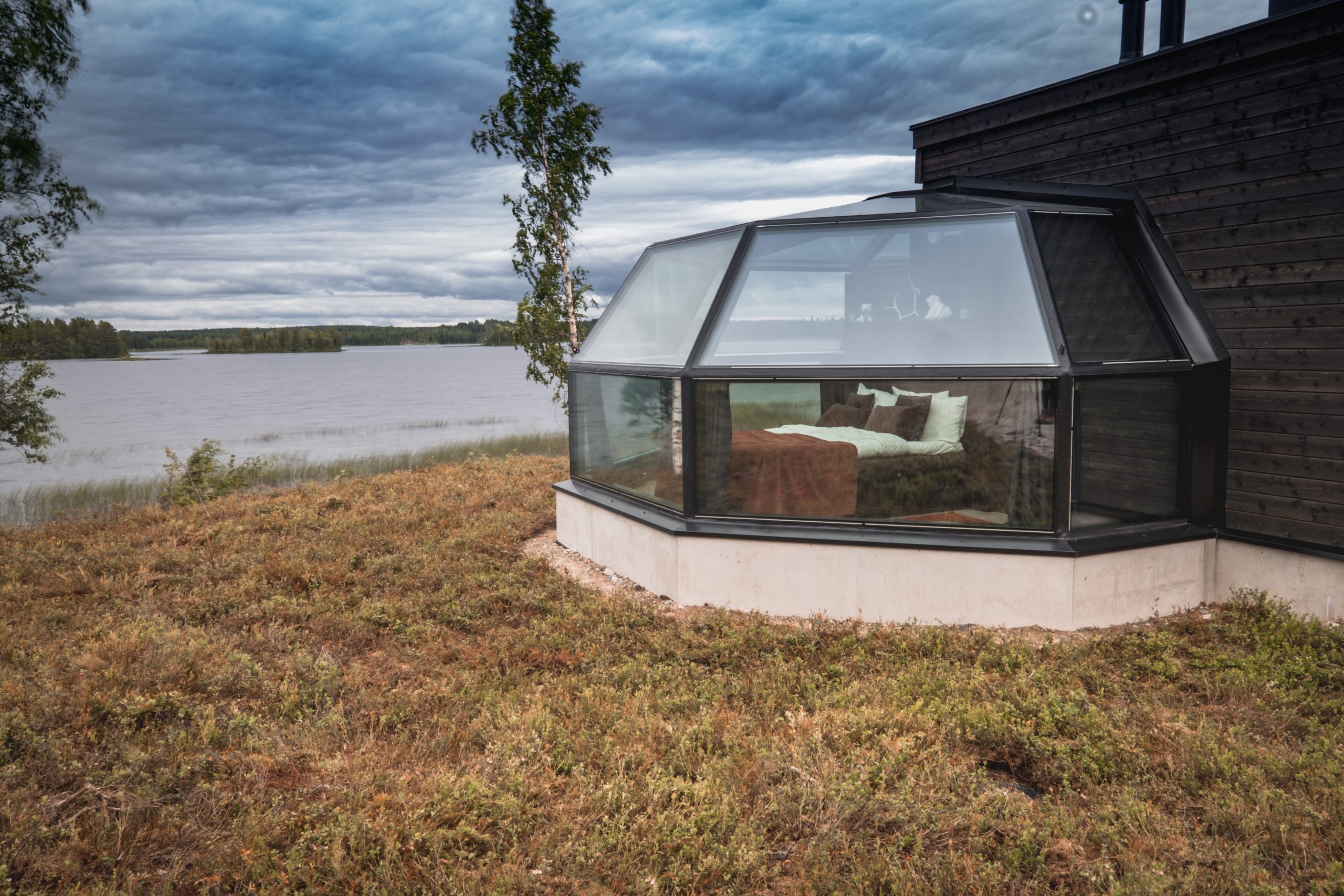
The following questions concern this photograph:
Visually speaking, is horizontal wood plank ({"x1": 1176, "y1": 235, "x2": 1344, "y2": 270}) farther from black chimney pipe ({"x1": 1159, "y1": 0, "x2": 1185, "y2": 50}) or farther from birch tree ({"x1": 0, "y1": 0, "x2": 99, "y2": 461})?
birch tree ({"x1": 0, "y1": 0, "x2": 99, "y2": 461})

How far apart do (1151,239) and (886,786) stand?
5395 millimetres

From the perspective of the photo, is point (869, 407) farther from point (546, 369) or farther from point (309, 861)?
point (546, 369)

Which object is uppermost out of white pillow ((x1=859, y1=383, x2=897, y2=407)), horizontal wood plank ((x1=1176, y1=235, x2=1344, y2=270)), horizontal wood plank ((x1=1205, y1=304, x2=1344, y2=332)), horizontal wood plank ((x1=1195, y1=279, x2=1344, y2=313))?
horizontal wood plank ((x1=1176, y1=235, x2=1344, y2=270))

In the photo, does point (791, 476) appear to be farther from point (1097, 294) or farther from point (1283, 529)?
point (1283, 529)

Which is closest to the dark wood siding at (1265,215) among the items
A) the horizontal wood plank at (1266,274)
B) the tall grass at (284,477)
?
the horizontal wood plank at (1266,274)

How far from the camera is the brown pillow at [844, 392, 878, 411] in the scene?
641 centimetres

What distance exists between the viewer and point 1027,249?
6.32 metres

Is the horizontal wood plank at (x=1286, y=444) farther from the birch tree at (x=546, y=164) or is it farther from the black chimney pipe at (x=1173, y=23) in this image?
the birch tree at (x=546, y=164)

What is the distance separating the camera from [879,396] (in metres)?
6.37

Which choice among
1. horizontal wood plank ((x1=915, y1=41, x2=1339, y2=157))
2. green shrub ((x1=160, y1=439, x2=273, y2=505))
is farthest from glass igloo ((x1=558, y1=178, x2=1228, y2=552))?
green shrub ((x1=160, y1=439, x2=273, y2=505))

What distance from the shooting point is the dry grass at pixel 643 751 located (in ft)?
10.6

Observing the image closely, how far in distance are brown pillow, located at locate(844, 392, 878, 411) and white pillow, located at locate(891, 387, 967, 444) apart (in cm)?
39

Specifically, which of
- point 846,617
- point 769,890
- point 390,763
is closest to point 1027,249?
point 846,617

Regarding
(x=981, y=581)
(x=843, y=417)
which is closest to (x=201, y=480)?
(x=843, y=417)
